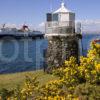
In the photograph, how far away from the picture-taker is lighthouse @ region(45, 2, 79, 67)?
3881cm

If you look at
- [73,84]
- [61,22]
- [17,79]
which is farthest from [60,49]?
[73,84]

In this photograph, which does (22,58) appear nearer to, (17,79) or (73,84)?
(17,79)

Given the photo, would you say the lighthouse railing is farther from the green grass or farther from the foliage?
the foliage

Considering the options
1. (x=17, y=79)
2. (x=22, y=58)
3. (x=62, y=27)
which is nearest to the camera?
(x=17, y=79)

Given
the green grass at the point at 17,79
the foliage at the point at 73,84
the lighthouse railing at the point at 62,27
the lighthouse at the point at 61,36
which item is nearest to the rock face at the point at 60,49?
the lighthouse at the point at 61,36

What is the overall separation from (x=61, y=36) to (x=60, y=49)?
→ 141cm

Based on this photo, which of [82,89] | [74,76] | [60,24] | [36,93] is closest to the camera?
[36,93]

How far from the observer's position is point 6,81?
3700cm

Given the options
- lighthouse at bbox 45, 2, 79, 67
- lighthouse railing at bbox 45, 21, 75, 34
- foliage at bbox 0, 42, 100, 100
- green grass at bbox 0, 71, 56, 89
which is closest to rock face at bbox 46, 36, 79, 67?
lighthouse at bbox 45, 2, 79, 67

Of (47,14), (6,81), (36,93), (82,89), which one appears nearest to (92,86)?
(82,89)

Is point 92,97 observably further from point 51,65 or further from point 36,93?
point 51,65

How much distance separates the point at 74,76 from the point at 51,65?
68.7 feet

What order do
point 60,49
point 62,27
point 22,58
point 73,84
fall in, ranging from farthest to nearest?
point 22,58, point 62,27, point 60,49, point 73,84

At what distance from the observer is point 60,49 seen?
3884cm
